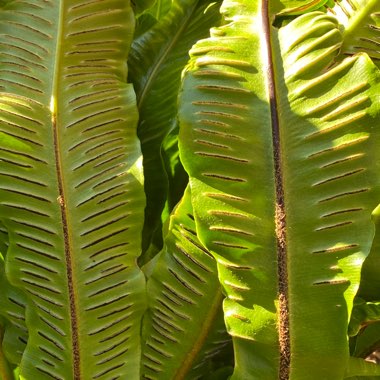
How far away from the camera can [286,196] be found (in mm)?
635

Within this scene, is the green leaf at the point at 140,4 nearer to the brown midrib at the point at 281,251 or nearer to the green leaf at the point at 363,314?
the brown midrib at the point at 281,251

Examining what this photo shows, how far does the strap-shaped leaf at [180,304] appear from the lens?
2.36 ft

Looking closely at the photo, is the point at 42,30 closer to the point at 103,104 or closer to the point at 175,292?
the point at 103,104

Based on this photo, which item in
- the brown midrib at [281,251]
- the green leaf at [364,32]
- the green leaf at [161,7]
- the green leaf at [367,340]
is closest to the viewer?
the brown midrib at [281,251]

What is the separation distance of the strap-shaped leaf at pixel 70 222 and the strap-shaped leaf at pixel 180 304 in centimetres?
3

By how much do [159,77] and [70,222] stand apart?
1.03 feet

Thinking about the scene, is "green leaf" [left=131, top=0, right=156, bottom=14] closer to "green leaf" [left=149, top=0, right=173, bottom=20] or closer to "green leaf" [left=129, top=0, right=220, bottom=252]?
"green leaf" [left=129, top=0, right=220, bottom=252]

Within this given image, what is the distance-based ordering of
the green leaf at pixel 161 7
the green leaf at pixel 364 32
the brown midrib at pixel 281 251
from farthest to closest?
the green leaf at pixel 161 7 → the green leaf at pixel 364 32 → the brown midrib at pixel 281 251

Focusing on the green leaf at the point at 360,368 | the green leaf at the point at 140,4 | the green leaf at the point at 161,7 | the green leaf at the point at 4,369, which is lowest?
the green leaf at the point at 4,369

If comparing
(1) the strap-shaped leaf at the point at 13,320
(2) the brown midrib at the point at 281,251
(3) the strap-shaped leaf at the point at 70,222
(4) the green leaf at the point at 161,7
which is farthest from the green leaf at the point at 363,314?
(4) the green leaf at the point at 161,7

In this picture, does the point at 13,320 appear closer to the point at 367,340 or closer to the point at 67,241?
the point at 67,241

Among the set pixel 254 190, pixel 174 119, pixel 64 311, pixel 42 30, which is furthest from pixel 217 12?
pixel 64 311

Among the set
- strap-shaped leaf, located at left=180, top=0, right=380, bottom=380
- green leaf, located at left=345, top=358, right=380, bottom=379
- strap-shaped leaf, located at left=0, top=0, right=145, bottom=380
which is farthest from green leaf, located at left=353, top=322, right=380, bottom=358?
strap-shaped leaf, located at left=0, top=0, right=145, bottom=380

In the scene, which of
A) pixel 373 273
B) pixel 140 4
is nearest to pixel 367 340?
pixel 373 273
